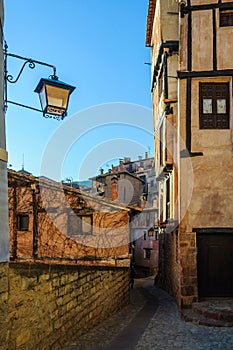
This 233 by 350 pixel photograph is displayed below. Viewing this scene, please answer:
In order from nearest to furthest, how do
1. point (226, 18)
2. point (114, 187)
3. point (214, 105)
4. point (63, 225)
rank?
1. point (214, 105)
2. point (226, 18)
3. point (63, 225)
4. point (114, 187)

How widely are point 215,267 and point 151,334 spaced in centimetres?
374

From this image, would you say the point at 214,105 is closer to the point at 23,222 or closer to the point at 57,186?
the point at 57,186

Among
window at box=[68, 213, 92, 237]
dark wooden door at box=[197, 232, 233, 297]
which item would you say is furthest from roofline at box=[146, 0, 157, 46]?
dark wooden door at box=[197, 232, 233, 297]

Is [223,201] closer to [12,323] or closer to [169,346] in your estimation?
[169,346]

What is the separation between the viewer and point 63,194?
47.6 ft

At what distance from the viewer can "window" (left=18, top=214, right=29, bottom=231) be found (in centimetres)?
1459

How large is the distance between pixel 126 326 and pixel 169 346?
165cm

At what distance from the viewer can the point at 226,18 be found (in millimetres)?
10898

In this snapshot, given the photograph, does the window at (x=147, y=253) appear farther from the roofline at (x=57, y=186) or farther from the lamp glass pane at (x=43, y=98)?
the lamp glass pane at (x=43, y=98)

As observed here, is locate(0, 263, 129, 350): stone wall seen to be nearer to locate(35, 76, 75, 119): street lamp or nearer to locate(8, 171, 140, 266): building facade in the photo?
locate(35, 76, 75, 119): street lamp

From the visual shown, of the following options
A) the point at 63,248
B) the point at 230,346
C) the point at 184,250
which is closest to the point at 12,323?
the point at 230,346

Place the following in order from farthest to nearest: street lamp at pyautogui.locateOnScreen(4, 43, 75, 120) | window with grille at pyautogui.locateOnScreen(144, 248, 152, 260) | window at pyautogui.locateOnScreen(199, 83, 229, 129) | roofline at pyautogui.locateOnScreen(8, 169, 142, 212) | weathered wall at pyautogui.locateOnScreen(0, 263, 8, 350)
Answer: window with grille at pyautogui.locateOnScreen(144, 248, 152, 260)
roofline at pyautogui.locateOnScreen(8, 169, 142, 212)
window at pyautogui.locateOnScreen(199, 83, 229, 129)
street lamp at pyautogui.locateOnScreen(4, 43, 75, 120)
weathered wall at pyautogui.locateOnScreen(0, 263, 8, 350)

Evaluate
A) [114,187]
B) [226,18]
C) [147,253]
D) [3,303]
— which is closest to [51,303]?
[3,303]

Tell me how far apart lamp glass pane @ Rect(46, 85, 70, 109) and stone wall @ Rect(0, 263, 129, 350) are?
2.19 metres
